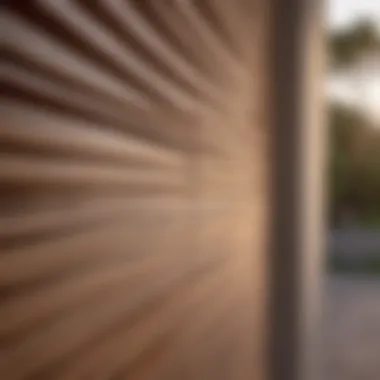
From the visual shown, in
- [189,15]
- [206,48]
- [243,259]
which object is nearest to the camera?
[189,15]

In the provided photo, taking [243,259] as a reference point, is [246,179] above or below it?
above

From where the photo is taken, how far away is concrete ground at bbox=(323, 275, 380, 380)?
6801mm

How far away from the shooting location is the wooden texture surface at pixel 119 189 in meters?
0.87

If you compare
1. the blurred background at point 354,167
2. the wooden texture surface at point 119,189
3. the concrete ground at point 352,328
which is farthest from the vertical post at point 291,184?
the blurred background at point 354,167

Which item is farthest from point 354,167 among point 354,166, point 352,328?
point 352,328

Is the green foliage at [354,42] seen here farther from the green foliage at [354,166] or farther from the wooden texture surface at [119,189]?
the wooden texture surface at [119,189]

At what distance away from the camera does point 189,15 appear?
1559 millimetres

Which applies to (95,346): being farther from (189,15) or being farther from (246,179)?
(246,179)

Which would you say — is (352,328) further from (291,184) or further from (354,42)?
(354,42)

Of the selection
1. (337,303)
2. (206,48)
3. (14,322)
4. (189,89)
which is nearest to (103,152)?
(14,322)

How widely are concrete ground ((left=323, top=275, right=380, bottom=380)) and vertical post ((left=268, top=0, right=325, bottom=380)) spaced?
380 centimetres

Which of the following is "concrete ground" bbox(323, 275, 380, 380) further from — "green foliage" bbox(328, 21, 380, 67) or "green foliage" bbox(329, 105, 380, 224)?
"green foliage" bbox(328, 21, 380, 67)

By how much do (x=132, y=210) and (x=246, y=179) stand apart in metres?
1.06

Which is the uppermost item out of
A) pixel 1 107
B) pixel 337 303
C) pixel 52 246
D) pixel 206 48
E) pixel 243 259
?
pixel 206 48
